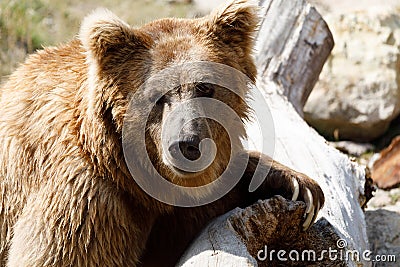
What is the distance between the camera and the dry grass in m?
9.47

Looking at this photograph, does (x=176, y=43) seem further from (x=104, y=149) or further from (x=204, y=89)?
(x=104, y=149)

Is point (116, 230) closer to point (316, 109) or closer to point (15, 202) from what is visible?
point (15, 202)

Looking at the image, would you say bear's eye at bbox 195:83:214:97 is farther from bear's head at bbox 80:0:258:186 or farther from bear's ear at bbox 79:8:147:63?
bear's ear at bbox 79:8:147:63

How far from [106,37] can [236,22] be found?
844 mm

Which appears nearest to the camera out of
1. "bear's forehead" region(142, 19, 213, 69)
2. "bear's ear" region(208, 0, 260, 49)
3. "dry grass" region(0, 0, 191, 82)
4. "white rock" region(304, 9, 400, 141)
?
"bear's forehead" region(142, 19, 213, 69)

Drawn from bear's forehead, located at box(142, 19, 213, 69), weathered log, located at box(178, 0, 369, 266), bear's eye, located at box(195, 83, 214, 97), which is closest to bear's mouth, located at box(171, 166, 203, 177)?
weathered log, located at box(178, 0, 369, 266)

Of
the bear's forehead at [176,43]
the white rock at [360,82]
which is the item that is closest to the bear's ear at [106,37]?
the bear's forehead at [176,43]

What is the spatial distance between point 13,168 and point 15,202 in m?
0.22

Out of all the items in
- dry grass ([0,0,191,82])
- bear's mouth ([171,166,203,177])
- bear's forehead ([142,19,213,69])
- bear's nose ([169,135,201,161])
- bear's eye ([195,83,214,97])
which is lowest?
dry grass ([0,0,191,82])

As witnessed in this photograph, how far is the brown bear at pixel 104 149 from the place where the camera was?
4031 mm

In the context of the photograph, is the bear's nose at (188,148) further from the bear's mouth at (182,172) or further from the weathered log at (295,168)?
the weathered log at (295,168)

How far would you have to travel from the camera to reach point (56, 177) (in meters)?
4.07

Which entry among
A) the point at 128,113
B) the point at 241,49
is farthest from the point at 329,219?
the point at 128,113

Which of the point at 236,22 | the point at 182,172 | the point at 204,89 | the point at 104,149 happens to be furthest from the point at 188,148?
the point at 236,22
